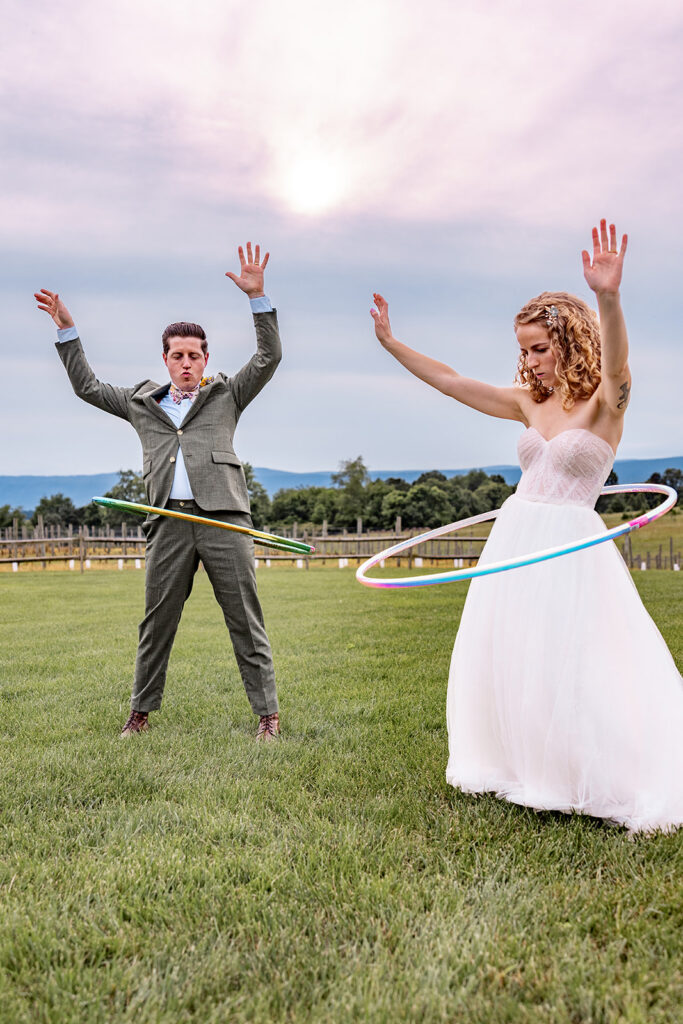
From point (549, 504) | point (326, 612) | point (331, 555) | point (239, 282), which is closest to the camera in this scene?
point (549, 504)

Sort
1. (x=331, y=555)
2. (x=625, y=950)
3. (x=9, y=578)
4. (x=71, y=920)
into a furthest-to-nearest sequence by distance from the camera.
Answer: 1. (x=331, y=555)
2. (x=9, y=578)
3. (x=71, y=920)
4. (x=625, y=950)

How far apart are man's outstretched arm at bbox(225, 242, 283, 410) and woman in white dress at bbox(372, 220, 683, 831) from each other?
174cm

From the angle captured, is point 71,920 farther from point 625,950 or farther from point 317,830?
point 625,950

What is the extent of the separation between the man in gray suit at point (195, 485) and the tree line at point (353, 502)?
4402cm

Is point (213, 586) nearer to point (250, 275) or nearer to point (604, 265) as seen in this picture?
point (250, 275)

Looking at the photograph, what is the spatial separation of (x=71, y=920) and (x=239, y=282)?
371 cm

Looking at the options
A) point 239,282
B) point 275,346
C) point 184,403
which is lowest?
point 184,403

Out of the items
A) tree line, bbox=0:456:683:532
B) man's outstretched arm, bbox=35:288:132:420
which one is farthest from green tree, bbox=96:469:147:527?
man's outstretched arm, bbox=35:288:132:420

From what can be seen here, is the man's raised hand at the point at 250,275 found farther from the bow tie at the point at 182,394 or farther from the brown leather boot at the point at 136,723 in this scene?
the brown leather boot at the point at 136,723

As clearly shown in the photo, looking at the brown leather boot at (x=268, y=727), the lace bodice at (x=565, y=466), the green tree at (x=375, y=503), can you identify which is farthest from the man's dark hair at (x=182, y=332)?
the green tree at (x=375, y=503)

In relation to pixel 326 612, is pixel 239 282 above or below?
above

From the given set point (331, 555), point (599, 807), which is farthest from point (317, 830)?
point (331, 555)

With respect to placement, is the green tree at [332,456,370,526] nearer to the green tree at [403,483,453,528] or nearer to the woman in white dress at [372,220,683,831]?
the green tree at [403,483,453,528]

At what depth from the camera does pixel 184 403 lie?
5.25 meters
